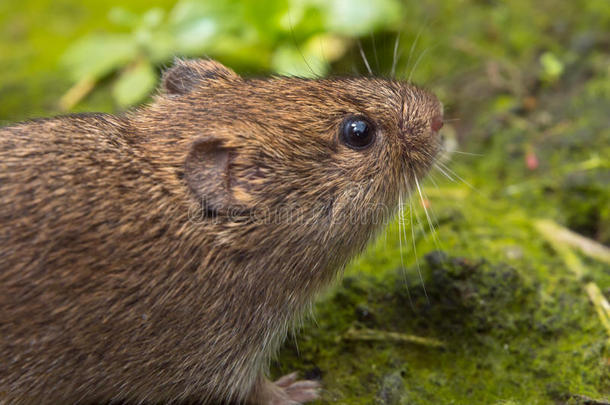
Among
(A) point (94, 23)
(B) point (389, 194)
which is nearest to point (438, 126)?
(B) point (389, 194)

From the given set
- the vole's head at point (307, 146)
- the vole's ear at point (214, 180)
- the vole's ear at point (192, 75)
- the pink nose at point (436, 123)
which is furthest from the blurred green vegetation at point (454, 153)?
the vole's ear at point (214, 180)

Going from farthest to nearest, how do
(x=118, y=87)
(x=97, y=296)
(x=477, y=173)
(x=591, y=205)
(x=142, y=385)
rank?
(x=118, y=87) < (x=477, y=173) < (x=591, y=205) < (x=142, y=385) < (x=97, y=296)

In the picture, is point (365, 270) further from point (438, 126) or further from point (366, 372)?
point (438, 126)

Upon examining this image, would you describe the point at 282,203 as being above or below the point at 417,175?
below

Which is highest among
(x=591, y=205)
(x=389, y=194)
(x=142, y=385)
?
(x=591, y=205)

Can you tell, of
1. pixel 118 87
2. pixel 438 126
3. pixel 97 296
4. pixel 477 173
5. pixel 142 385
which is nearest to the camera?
pixel 97 296

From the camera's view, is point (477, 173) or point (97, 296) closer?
point (97, 296)
